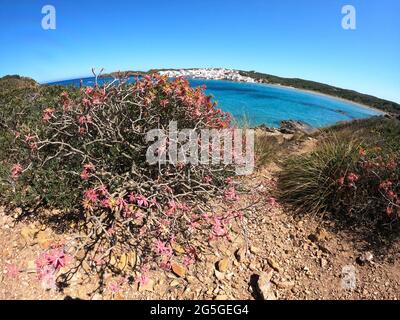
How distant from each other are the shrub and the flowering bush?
4.94 ft

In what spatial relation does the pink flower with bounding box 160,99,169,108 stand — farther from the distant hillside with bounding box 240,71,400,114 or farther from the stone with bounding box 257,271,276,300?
the distant hillside with bounding box 240,71,400,114

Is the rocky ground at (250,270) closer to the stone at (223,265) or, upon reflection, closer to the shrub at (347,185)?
the stone at (223,265)

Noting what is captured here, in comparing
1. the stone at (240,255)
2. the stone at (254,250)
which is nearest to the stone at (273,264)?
the stone at (254,250)

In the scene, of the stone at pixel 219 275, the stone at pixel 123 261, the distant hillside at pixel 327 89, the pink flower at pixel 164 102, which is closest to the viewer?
the stone at pixel 123 261

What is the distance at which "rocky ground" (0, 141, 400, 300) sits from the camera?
9.23 ft

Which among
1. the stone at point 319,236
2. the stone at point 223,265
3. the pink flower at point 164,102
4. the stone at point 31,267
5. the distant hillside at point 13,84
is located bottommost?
the stone at point 223,265

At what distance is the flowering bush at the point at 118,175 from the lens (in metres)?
3.07

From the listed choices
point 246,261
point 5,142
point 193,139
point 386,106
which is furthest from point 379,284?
point 386,106

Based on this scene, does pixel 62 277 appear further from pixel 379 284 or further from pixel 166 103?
pixel 379 284

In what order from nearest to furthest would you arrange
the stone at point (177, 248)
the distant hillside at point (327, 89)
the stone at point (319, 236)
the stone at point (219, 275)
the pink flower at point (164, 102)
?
the stone at point (219, 275)
the stone at point (177, 248)
the pink flower at point (164, 102)
the stone at point (319, 236)
the distant hillside at point (327, 89)

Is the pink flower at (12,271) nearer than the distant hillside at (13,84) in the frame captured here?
Yes

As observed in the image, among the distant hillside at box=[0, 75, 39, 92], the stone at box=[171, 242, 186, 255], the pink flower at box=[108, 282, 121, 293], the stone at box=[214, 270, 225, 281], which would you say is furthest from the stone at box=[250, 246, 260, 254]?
the distant hillside at box=[0, 75, 39, 92]

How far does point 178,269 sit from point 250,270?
0.82 meters

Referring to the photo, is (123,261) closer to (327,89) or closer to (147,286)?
(147,286)
